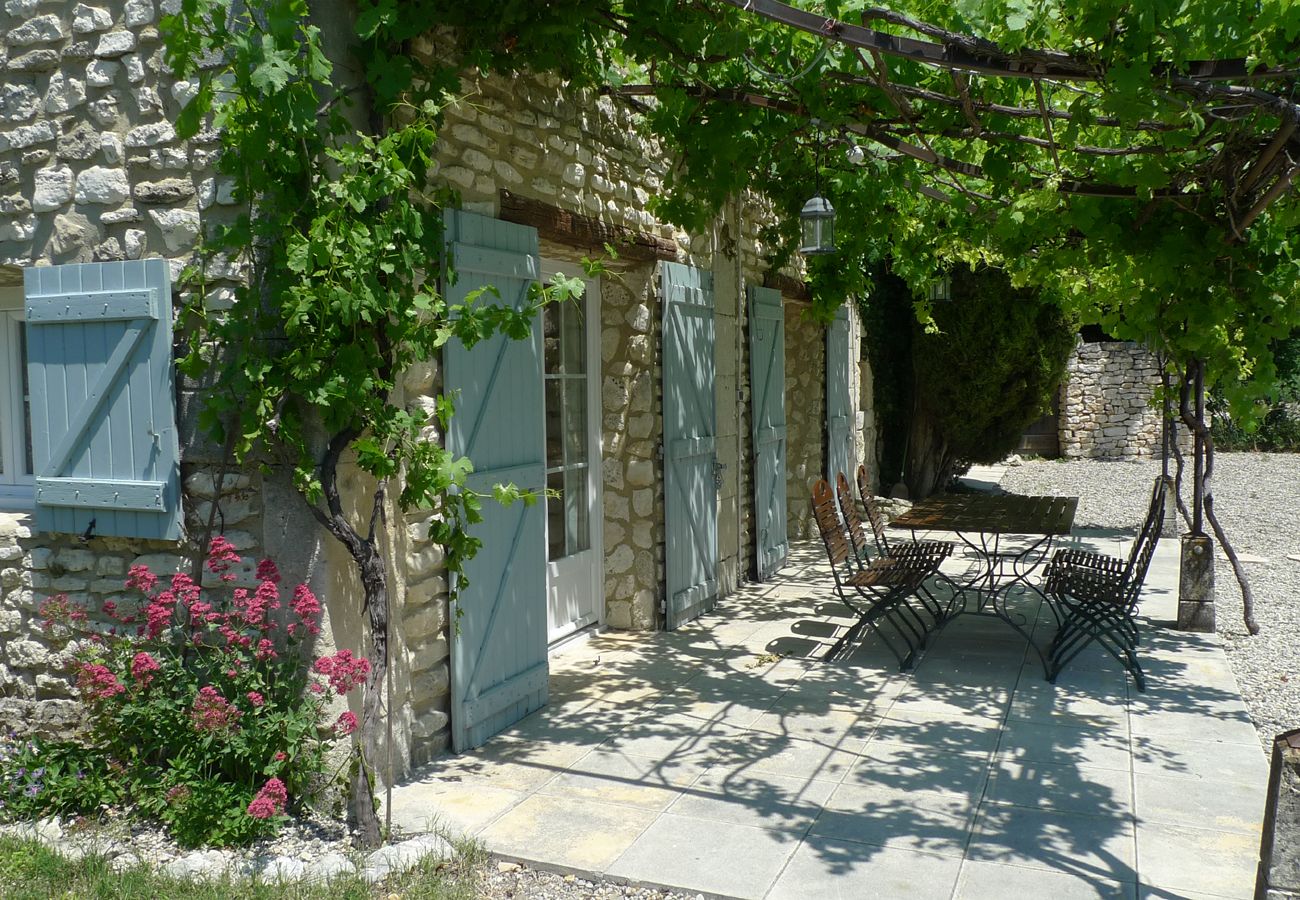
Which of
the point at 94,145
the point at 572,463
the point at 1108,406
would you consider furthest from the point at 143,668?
the point at 1108,406

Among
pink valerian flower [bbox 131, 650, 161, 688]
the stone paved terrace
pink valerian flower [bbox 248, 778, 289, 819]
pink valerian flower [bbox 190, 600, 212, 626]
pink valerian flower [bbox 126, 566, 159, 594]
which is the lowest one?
the stone paved terrace

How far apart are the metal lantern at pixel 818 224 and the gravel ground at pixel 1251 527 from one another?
2.86 m

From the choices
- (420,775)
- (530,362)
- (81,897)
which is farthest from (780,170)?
(81,897)

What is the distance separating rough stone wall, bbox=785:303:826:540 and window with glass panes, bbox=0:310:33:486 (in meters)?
5.84

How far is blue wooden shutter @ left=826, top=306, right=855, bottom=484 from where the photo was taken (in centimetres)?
906

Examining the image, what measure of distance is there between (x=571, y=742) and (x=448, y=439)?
1.28m

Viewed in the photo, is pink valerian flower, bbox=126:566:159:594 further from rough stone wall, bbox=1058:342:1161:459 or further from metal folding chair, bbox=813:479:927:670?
rough stone wall, bbox=1058:342:1161:459

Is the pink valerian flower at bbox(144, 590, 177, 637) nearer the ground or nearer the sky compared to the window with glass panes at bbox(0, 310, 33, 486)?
nearer the ground

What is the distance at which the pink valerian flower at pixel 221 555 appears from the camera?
10.9 ft

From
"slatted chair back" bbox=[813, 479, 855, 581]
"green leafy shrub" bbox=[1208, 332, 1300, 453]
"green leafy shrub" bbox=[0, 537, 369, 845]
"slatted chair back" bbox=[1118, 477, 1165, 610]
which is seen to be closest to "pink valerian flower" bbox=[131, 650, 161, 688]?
"green leafy shrub" bbox=[0, 537, 369, 845]

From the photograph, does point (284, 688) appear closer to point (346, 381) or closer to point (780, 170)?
point (346, 381)

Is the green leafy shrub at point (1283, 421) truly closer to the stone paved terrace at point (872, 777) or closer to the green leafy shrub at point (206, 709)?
the stone paved terrace at point (872, 777)

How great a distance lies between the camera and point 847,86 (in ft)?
14.2

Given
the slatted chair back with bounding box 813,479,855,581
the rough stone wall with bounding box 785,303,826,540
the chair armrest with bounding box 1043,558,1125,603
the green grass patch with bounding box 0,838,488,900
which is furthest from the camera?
the rough stone wall with bounding box 785,303,826,540
